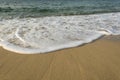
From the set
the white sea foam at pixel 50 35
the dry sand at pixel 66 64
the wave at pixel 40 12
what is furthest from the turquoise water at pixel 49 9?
the dry sand at pixel 66 64

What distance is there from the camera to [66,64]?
446cm

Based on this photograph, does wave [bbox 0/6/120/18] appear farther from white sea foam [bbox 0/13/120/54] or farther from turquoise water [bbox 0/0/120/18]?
white sea foam [bbox 0/13/120/54]

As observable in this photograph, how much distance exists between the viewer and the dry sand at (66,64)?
3.95m

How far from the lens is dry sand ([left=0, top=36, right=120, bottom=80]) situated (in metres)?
3.95

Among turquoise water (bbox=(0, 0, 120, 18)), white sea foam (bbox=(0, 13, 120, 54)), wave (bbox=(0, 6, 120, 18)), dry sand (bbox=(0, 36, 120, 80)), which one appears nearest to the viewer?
dry sand (bbox=(0, 36, 120, 80))

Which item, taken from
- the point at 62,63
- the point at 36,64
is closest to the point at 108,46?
the point at 62,63

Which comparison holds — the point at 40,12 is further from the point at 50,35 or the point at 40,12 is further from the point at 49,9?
the point at 50,35

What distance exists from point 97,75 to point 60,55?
1217 mm

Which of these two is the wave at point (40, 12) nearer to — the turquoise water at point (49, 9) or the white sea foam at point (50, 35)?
the turquoise water at point (49, 9)

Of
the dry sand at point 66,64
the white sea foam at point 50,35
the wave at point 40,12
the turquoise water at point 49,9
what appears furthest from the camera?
the turquoise water at point 49,9

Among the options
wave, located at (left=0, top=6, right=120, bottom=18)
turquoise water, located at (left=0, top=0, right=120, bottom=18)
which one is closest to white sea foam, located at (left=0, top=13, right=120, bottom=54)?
wave, located at (left=0, top=6, right=120, bottom=18)

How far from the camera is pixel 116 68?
4277mm

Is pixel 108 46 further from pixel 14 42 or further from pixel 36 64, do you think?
pixel 14 42

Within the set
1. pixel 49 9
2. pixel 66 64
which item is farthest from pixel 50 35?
pixel 49 9
